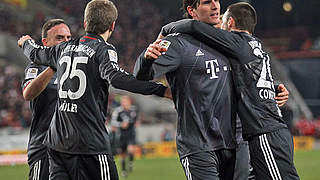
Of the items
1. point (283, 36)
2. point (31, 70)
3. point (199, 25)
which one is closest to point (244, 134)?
point (199, 25)

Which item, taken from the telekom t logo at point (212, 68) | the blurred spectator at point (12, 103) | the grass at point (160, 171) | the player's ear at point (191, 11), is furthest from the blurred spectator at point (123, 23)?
the telekom t logo at point (212, 68)

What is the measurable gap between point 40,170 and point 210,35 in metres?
2.14

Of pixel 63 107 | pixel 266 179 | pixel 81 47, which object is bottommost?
pixel 266 179

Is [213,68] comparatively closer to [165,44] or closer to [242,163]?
[165,44]

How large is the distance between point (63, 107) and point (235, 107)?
4.62ft

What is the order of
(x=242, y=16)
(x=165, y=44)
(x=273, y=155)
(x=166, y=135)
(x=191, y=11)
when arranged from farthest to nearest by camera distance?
(x=166, y=135) < (x=242, y=16) < (x=191, y=11) < (x=273, y=155) < (x=165, y=44)

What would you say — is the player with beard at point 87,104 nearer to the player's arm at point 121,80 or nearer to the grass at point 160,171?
the player's arm at point 121,80

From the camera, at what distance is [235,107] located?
4039 mm

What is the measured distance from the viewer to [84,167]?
3871 mm

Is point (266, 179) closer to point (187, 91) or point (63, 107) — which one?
point (187, 91)

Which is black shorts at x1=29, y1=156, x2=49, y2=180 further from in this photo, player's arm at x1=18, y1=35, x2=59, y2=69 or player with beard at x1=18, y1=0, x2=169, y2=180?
player's arm at x1=18, y1=35, x2=59, y2=69

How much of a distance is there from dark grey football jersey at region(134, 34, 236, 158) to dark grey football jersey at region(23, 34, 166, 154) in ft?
0.58

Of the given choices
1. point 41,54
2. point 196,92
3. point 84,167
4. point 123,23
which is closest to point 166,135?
point 123,23

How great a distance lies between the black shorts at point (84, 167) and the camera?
3.86 meters
